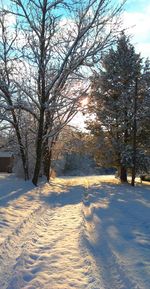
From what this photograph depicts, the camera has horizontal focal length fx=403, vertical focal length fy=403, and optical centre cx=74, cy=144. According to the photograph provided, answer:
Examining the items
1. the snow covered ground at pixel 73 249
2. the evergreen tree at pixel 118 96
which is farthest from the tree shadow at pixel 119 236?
the evergreen tree at pixel 118 96

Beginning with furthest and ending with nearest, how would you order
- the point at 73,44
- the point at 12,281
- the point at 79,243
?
the point at 73,44 < the point at 79,243 < the point at 12,281

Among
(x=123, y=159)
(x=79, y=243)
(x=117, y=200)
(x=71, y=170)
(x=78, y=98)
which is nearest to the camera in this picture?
(x=79, y=243)

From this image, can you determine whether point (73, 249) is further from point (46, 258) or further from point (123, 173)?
point (123, 173)

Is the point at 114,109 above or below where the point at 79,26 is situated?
below

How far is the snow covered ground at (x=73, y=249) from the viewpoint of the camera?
21.0 feet

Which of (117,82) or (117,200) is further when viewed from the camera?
(117,82)

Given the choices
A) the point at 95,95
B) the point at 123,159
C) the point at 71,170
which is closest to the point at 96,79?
the point at 95,95

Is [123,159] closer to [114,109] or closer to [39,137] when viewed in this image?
[114,109]

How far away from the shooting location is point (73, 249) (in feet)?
27.7

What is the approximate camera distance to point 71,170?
8300cm

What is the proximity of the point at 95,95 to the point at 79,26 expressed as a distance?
417 inches

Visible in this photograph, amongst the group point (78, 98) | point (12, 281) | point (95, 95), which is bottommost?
point (12, 281)

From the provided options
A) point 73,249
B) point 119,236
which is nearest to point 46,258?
point 73,249

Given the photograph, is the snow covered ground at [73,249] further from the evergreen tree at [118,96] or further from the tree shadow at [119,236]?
the evergreen tree at [118,96]
